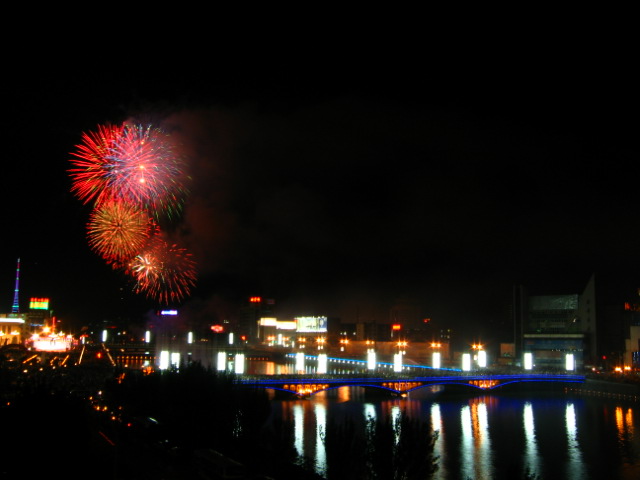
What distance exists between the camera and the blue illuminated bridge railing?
24281 mm

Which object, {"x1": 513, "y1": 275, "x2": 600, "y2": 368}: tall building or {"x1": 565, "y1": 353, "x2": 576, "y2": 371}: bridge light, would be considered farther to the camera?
{"x1": 513, "y1": 275, "x2": 600, "y2": 368}: tall building

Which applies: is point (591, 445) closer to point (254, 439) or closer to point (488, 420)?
point (488, 420)

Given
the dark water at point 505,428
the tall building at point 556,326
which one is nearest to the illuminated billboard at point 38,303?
the dark water at point 505,428

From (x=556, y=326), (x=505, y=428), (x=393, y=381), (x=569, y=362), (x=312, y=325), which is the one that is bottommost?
(x=505, y=428)

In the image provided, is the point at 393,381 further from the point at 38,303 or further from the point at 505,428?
the point at 38,303

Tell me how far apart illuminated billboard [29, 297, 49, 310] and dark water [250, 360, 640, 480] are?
103ft

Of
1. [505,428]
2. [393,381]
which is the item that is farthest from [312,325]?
[505,428]

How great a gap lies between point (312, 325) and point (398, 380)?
3506 cm

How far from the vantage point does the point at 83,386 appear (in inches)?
803

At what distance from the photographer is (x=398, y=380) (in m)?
26.1

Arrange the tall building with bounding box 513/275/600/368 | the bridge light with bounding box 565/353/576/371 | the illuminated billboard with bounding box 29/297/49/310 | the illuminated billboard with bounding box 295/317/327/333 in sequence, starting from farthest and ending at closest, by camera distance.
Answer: the illuminated billboard with bounding box 295/317/327/333 → the illuminated billboard with bounding box 29/297/49/310 → the tall building with bounding box 513/275/600/368 → the bridge light with bounding box 565/353/576/371

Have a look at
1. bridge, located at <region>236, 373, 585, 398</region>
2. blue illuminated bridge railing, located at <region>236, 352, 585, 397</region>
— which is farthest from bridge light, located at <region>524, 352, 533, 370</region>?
blue illuminated bridge railing, located at <region>236, 352, 585, 397</region>

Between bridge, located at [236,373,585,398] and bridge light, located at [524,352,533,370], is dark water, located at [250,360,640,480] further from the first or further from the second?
bridge light, located at [524,352,533,370]

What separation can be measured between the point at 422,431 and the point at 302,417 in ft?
36.4
